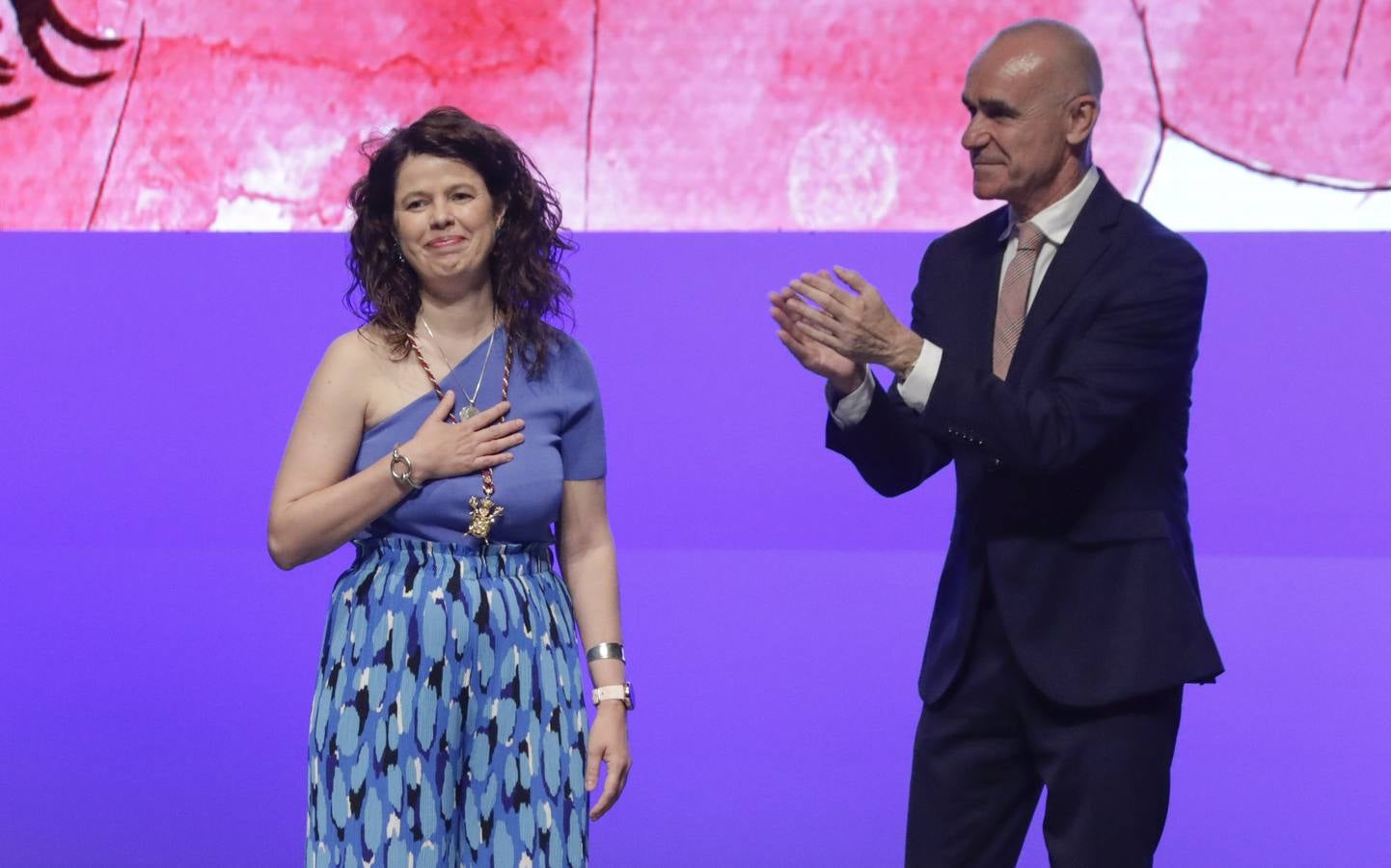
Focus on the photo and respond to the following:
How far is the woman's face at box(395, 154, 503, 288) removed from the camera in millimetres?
1846

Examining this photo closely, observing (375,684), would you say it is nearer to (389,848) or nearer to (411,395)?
(389,848)

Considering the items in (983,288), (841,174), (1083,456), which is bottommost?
(1083,456)

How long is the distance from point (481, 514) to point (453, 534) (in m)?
0.04

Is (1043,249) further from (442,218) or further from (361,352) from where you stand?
(361,352)

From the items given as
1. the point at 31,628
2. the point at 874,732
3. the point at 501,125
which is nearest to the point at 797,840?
the point at 874,732

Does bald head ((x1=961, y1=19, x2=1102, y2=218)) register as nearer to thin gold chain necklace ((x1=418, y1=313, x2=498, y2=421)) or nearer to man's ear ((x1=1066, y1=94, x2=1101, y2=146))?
man's ear ((x1=1066, y1=94, x2=1101, y2=146))

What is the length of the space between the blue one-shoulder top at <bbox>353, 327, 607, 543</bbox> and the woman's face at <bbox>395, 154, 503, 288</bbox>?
0.34ft

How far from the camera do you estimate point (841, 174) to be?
3.37 metres

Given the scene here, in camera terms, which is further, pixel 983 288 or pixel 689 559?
pixel 689 559

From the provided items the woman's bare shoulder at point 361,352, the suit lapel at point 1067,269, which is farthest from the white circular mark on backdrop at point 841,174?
the woman's bare shoulder at point 361,352

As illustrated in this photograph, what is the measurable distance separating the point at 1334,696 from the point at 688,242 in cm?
161

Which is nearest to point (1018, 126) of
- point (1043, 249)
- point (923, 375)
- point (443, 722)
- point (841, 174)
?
point (1043, 249)

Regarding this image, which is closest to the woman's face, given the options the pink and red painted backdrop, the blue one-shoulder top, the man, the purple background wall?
the blue one-shoulder top

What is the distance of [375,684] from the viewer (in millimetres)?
1726
